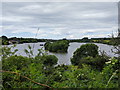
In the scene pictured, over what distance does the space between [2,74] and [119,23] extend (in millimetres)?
2367

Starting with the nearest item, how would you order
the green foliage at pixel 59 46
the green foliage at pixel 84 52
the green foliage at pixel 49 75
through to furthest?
the green foliage at pixel 49 75 → the green foliage at pixel 59 46 → the green foliage at pixel 84 52

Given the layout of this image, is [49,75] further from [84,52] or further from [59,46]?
[84,52]

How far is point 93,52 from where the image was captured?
16.6ft

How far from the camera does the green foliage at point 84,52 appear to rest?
5.08 m

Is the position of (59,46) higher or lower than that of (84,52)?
higher

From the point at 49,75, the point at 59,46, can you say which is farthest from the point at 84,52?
the point at 49,75

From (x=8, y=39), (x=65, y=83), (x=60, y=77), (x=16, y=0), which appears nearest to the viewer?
(x=65, y=83)

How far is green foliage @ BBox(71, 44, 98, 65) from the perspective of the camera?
16.7ft

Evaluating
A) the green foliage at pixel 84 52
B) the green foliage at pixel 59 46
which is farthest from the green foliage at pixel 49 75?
the green foliage at pixel 84 52

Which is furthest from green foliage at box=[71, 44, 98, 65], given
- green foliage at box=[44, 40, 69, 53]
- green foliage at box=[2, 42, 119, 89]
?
green foliage at box=[2, 42, 119, 89]

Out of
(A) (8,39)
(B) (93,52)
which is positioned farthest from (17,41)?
(B) (93,52)

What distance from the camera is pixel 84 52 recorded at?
5.23m

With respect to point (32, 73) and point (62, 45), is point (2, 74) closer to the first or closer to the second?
point (32, 73)

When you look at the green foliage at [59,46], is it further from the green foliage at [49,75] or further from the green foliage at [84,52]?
the green foliage at [49,75]
